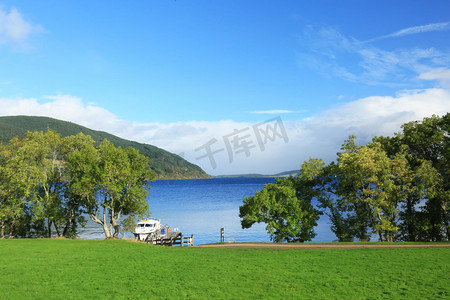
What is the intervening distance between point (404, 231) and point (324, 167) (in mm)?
11738

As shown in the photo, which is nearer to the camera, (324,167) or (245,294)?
(245,294)

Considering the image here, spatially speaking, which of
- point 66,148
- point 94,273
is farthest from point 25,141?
point 94,273

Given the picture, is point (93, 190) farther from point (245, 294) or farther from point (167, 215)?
point (167, 215)

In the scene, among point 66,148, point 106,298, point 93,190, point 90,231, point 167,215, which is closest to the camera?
point 106,298

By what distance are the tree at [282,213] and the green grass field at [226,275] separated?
12.9 m

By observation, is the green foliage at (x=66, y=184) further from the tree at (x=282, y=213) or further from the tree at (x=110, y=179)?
the tree at (x=282, y=213)

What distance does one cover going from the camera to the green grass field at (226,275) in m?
13.3

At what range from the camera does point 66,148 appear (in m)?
41.4

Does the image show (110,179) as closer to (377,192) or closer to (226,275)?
(226,275)

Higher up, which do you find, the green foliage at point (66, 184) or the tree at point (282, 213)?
the green foliage at point (66, 184)

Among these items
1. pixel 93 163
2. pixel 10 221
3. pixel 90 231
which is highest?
pixel 93 163

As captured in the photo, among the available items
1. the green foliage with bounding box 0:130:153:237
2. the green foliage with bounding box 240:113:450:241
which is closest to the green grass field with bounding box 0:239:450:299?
the green foliage with bounding box 240:113:450:241

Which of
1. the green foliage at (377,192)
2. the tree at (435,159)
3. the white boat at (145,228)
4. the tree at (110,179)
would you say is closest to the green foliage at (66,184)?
the tree at (110,179)

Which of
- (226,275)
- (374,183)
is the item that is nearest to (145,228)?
(374,183)
